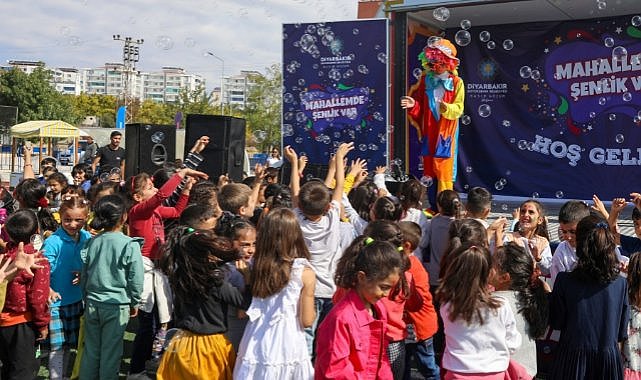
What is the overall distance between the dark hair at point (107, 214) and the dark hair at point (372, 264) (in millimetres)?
1569

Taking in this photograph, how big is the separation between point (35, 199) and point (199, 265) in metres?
2.60

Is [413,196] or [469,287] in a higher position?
[413,196]

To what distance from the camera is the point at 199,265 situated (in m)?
3.01

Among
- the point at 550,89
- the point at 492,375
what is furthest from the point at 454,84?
the point at 492,375

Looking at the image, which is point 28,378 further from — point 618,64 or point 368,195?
point 618,64

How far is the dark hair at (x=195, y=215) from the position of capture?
3.64 meters

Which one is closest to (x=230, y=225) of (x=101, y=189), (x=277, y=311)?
(x=277, y=311)

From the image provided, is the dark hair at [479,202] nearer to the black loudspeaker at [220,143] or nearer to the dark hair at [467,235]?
the dark hair at [467,235]

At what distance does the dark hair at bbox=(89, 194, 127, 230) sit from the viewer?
373cm

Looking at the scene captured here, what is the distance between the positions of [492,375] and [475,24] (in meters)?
10.2

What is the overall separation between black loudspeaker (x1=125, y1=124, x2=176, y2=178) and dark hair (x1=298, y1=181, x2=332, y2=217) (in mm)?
5295

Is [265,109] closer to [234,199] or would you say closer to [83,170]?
[83,170]

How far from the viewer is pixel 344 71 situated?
423 inches

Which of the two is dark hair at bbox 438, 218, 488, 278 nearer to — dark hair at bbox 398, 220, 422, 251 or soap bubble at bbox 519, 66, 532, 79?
dark hair at bbox 398, 220, 422, 251
